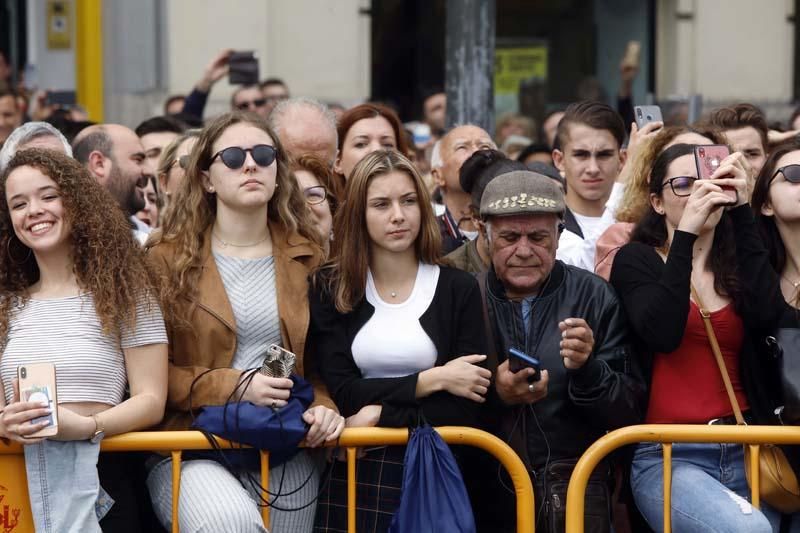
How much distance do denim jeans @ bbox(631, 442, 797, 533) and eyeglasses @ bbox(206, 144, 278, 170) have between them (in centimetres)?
185

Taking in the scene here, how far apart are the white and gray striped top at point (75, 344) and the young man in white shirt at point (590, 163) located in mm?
2508

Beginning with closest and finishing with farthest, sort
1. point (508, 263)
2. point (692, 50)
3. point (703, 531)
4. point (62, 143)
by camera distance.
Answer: point (703, 531)
point (508, 263)
point (62, 143)
point (692, 50)

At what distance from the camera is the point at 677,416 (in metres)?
5.27

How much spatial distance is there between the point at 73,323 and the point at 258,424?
780 mm

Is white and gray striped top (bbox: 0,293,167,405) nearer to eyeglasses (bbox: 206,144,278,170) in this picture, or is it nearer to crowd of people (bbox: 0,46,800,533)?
crowd of people (bbox: 0,46,800,533)

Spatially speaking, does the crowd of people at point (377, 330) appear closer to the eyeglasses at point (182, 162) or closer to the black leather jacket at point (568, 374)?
the black leather jacket at point (568, 374)

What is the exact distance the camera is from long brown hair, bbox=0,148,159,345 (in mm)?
5137

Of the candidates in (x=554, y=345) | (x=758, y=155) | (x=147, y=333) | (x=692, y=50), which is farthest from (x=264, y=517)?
(x=692, y=50)

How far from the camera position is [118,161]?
7.29 meters

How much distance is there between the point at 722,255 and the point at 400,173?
131 centimetres

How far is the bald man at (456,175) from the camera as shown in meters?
6.76

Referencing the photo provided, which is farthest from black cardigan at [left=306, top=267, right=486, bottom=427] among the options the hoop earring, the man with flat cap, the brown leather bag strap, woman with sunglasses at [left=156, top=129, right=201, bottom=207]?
woman with sunglasses at [left=156, top=129, right=201, bottom=207]

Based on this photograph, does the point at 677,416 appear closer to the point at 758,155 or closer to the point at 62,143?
the point at 758,155

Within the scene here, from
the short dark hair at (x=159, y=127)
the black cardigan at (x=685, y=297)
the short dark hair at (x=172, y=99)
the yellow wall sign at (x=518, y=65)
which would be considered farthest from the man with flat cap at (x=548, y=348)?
the yellow wall sign at (x=518, y=65)
